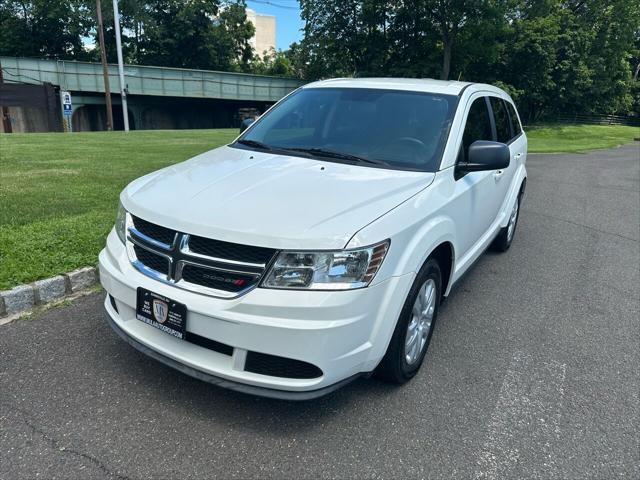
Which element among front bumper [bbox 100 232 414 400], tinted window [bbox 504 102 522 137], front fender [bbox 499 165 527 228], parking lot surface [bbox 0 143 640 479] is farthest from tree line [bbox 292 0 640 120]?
front bumper [bbox 100 232 414 400]

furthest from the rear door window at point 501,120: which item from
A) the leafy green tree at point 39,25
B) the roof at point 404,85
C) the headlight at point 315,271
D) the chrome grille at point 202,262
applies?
the leafy green tree at point 39,25

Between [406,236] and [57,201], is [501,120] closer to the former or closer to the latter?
[406,236]

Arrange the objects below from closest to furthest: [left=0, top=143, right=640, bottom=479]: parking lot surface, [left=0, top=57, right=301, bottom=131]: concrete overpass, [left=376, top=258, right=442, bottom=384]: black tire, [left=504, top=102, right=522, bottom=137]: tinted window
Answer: [left=0, top=143, right=640, bottom=479]: parking lot surface
[left=376, top=258, right=442, bottom=384]: black tire
[left=504, top=102, right=522, bottom=137]: tinted window
[left=0, top=57, right=301, bottom=131]: concrete overpass

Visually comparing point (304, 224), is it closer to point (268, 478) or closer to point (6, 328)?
point (268, 478)

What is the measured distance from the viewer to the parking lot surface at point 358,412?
7.62ft

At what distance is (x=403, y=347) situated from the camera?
276cm

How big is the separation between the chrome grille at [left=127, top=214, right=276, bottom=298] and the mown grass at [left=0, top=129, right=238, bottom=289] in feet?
5.91

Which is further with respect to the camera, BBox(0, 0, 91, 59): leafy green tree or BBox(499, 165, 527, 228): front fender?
BBox(0, 0, 91, 59): leafy green tree

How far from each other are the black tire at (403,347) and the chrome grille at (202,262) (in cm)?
87

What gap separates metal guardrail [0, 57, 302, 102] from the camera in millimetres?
33125

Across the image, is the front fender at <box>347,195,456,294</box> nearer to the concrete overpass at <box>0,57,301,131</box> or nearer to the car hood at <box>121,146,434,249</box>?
the car hood at <box>121,146,434,249</box>

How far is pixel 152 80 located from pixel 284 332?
129 ft

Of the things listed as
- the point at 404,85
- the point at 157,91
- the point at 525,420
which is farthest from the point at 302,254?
the point at 157,91

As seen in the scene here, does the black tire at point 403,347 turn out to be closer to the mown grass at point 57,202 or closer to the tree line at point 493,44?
the mown grass at point 57,202
